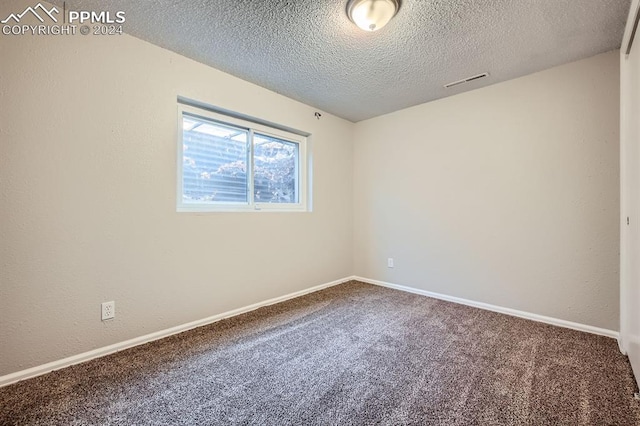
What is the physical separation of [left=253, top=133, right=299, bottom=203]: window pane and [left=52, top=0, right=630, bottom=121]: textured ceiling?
66cm

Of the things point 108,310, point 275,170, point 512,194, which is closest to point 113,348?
point 108,310

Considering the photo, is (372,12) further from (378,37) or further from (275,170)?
(275,170)

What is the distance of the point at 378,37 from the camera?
2.00 m

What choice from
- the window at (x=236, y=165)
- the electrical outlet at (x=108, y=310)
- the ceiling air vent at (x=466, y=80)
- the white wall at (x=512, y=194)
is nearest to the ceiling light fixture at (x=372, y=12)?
the ceiling air vent at (x=466, y=80)

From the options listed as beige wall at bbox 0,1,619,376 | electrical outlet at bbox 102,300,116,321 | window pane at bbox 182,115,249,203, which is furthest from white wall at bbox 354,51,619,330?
electrical outlet at bbox 102,300,116,321

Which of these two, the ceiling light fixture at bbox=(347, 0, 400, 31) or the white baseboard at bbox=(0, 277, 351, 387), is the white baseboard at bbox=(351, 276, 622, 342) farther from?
the ceiling light fixture at bbox=(347, 0, 400, 31)

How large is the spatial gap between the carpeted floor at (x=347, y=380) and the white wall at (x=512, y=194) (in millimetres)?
439

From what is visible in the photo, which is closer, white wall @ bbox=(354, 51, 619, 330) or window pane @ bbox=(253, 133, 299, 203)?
white wall @ bbox=(354, 51, 619, 330)

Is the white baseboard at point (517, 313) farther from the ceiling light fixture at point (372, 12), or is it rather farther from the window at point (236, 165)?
the ceiling light fixture at point (372, 12)

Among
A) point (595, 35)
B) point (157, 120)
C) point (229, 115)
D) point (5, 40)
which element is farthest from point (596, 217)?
point (5, 40)

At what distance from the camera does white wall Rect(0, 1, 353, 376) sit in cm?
160

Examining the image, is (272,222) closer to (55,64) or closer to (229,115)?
(229,115)

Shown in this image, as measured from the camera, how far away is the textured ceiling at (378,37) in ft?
5.63

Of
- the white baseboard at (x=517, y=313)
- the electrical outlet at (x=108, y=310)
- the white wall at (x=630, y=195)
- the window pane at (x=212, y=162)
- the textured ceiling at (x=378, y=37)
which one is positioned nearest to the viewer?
the white wall at (x=630, y=195)
